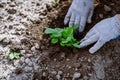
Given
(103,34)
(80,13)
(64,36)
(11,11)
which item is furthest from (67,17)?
(11,11)

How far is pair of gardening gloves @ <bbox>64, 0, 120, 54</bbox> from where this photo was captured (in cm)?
213

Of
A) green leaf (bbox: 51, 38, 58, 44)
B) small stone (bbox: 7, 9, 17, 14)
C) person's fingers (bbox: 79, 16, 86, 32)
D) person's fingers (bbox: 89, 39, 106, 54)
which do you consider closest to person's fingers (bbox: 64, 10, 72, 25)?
person's fingers (bbox: 79, 16, 86, 32)

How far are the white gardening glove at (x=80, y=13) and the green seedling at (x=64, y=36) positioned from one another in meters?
0.10

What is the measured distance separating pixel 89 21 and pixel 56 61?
45cm

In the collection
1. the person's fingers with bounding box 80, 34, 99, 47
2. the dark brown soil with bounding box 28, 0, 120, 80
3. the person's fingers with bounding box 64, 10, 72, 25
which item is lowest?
the dark brown soil with bounding box 28, 0, 120, 80

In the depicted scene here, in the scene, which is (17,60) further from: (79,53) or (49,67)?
(79,53)

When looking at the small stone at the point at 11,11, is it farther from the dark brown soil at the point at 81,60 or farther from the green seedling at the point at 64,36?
the green seedling at the point at 64,36

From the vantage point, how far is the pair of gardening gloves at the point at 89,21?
2.13 meters

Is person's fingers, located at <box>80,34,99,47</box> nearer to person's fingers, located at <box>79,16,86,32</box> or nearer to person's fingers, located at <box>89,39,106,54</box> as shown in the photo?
person's fingers, located at <box>89,39,106,54</box>

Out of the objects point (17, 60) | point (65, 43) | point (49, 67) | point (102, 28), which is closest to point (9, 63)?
point (17, 60)

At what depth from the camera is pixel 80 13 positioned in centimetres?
231

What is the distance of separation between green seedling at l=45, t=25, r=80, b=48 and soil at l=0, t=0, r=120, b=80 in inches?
2.5

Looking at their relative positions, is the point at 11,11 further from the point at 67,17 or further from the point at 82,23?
the point at 82,23

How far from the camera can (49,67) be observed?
2137 millimetres
